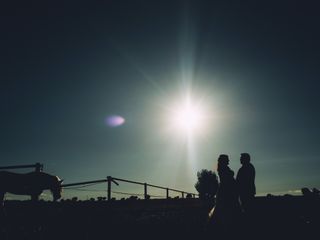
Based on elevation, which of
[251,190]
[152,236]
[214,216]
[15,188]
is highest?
[15,188]

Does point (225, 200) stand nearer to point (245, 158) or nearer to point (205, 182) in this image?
point (245, 158)

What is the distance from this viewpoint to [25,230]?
287 inches

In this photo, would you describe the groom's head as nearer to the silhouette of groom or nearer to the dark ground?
the silhouette of groom

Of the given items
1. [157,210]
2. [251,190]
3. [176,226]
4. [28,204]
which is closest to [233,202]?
[251,190]

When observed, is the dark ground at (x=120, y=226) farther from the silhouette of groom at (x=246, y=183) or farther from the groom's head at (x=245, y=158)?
the groom's head at (x=245, y=158)

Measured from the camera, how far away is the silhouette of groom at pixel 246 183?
7.29 metres

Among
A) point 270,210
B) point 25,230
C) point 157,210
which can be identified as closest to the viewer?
point 25,230

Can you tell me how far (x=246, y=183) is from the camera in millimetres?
7395

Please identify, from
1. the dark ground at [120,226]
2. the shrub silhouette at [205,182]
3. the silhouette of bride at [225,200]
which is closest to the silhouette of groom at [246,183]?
the dark ground at [120,226]

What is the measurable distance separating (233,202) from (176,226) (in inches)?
153

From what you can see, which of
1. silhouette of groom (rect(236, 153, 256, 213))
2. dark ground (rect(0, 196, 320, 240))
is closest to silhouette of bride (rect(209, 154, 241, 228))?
dark ground (rect(0, 196, 320, 240))

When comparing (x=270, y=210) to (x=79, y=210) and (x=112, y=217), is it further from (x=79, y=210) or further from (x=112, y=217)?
(x=79, y=210)

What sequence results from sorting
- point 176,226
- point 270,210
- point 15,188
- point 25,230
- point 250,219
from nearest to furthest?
1. point 250,219
2. point 25,230
3. point 176,226
4. point 270,210
5. point 15,188

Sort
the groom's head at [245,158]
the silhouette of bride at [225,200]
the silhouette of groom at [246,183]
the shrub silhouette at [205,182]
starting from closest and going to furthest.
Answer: the silhouette of bride at [225,200], the silhouette of groom at [246,183], the groom's head at [245,158], the shrub silhouette at [205,182]
